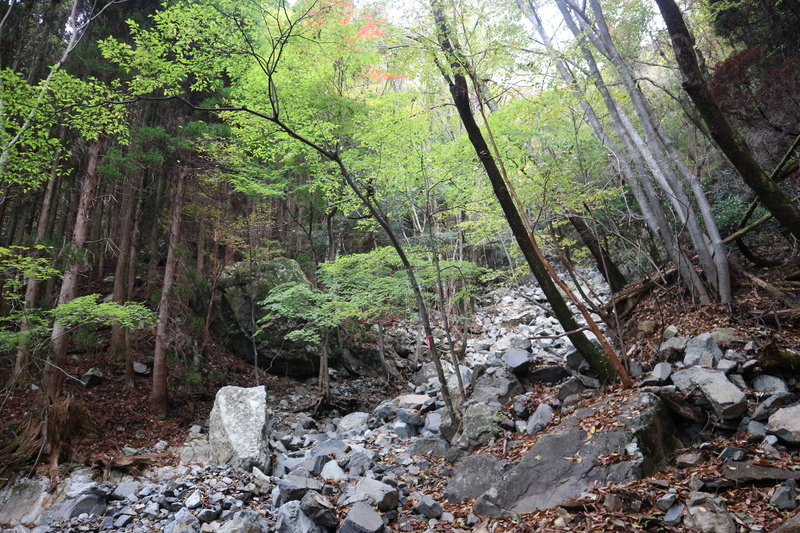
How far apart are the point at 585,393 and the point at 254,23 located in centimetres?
687

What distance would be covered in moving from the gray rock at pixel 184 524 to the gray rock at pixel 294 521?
3.48 feet

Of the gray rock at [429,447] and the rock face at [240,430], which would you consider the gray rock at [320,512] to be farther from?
the rock face at [240,430]

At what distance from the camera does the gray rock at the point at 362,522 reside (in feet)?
13.1

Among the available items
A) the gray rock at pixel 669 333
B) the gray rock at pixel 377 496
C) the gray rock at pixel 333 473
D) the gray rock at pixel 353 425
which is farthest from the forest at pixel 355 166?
the gray rock at pixel 377 496

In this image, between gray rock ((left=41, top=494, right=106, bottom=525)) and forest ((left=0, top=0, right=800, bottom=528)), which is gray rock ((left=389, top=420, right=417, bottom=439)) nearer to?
forest ((left=0, top=0, right=800, bottom=528))

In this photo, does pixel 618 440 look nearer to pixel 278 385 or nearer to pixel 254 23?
pixel 254 23

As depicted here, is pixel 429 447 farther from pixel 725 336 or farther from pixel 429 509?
pixel 725 336

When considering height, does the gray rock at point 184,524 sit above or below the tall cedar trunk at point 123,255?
below

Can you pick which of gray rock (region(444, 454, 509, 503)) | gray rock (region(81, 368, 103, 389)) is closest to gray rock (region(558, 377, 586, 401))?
gray rock (region(444, 454, 509, 503))

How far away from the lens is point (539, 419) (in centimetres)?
557

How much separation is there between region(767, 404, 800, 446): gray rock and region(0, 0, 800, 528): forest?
5.20ft

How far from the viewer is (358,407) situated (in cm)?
1074

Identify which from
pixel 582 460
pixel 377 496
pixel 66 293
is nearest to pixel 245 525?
pixel 377 496

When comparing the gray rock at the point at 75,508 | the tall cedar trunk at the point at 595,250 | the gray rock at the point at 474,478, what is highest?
the tall cedar trunk at the point at 595,250
